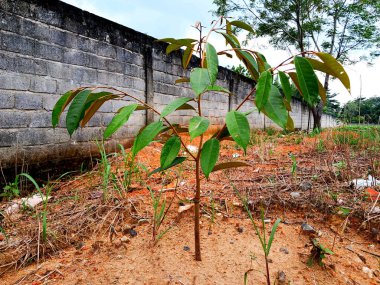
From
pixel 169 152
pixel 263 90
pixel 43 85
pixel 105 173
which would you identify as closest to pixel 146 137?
pixel 169 152

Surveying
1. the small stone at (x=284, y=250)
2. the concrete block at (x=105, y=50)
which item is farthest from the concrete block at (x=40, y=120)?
the small stone at (x=284, y=250)

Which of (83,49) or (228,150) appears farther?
(228,150)

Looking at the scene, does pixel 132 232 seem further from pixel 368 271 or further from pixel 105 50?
pixel 105 50

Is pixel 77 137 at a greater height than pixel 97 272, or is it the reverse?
pixel 77 137

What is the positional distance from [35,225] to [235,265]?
3.51 feet

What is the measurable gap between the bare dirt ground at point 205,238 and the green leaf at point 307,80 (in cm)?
58

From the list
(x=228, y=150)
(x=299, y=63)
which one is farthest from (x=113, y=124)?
(x=228, y=150)

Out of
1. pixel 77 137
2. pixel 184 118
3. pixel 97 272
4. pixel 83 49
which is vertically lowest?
pixel 97 272

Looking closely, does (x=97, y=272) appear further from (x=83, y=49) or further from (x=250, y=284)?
(x=83, y=49)

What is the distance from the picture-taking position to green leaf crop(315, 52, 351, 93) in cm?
67

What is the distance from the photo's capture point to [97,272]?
101 cm

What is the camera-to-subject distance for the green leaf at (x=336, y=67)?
0.67 metres

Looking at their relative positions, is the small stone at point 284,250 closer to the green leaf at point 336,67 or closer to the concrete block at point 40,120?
the green leaf at point 336,67

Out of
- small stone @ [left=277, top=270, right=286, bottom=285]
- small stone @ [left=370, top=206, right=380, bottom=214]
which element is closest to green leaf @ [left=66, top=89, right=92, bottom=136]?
small stone @ [left=277, top=270, right=286, bottom=285]
